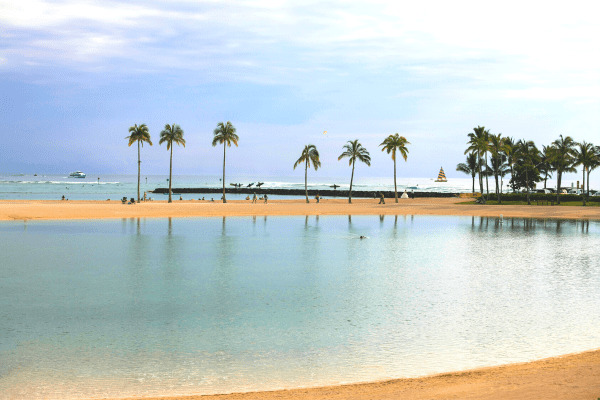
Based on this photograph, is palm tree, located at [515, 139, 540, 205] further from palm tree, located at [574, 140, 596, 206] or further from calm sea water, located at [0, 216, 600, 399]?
calm sea water, located at [0, 216, 600, 399]

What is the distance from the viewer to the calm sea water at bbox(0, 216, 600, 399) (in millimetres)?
11203

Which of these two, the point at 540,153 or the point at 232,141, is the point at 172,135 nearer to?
the point at 232,141

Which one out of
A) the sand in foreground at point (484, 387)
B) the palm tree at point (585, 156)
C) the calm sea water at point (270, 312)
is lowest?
the calm sea water at point (270, 312)

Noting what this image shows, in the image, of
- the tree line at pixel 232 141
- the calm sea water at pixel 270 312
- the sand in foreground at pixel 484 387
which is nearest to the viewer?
the sand in foreground at pixel 484 387

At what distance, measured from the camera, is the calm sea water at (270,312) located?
441 inches

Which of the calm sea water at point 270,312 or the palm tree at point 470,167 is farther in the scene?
the palm tree at point 470,167

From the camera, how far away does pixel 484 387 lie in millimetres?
9391

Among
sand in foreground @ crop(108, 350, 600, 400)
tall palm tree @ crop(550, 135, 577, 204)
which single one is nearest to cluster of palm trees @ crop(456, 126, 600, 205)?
tall palm tree @ crop(550, 135, 577, 204)

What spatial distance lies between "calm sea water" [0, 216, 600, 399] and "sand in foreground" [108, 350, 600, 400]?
0.78 m

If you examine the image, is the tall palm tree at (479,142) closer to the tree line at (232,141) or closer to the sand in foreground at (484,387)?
the tree line at (232,141)

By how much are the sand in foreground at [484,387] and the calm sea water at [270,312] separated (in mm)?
781

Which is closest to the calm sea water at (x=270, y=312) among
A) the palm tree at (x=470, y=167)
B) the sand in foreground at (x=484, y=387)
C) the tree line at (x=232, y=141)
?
the sand in foreground at (x=484, y=387)

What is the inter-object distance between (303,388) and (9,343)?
7697 millimetres

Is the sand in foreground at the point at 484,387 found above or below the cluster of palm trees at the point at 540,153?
below
